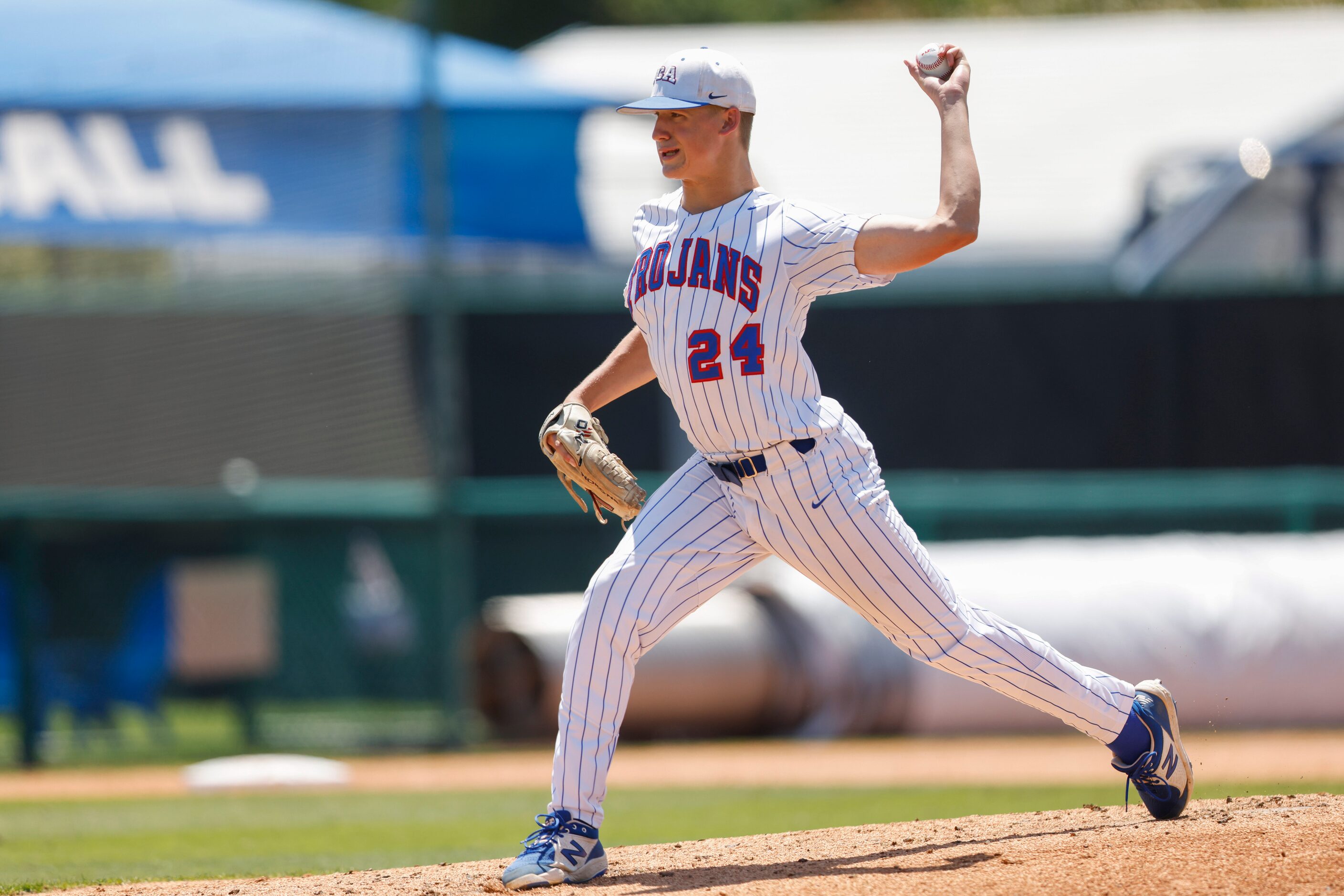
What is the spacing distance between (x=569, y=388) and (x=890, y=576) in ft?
34.2

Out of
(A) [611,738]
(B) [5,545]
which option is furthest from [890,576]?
(B) [5,545]

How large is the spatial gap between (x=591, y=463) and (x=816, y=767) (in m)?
5.28

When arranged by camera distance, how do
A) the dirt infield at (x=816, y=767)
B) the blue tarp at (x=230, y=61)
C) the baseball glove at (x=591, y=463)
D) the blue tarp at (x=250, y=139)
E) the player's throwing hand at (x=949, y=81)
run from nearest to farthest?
1. the player's throwing hand at (x=949, y=81)
2. the baseball glove at (x=591, y=463)
3. the dirt infield at (x=816, y=767)
4. the blue tarp at (x=250, y=139)
5. the blue tarp at (x=230, y=61)

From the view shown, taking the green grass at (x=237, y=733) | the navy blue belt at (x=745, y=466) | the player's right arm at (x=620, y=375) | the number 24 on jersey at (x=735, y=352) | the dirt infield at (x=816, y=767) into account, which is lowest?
the dirt infield at (x=816, y=767)

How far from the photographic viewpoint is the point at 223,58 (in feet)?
39.6

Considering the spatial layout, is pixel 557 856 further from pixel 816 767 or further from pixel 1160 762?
pixel 816 767

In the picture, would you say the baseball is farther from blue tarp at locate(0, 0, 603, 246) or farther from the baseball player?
blue tarp at locate(0, 0, 603, 246)

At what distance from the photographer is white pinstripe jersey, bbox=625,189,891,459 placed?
13.2 ft

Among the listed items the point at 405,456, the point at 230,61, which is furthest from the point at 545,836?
the point at 230,61

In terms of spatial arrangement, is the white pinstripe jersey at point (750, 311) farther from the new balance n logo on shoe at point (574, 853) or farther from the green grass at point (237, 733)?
the green grass at point (237, 733)

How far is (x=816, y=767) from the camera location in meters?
9.22

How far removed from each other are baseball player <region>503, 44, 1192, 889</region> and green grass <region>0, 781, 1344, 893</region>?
4.93 feet

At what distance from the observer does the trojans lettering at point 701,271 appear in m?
4.02

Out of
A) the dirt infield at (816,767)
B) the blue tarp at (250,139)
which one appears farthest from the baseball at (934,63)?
the blue tarp at (250,139)
